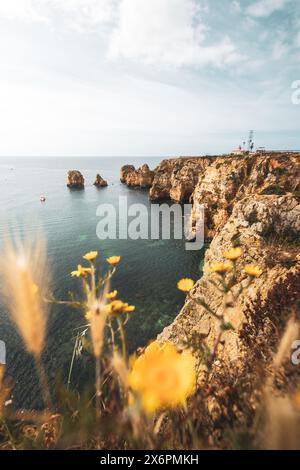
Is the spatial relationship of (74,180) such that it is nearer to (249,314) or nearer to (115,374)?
(249,314)

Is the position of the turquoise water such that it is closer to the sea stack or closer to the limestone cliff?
the limestone cliff

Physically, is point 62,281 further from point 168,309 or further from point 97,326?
point 97,326

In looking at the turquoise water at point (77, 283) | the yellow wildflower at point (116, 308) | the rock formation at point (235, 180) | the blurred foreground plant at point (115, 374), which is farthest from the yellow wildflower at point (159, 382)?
the rock formation at point (235, 180)

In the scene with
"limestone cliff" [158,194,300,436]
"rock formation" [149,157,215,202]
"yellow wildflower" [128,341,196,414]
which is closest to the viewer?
"yellow wildflower" [128,341,196,414]

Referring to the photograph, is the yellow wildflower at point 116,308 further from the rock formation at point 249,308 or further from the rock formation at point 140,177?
the rock formation at point 140,177

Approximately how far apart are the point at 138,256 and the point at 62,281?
37.3 feet

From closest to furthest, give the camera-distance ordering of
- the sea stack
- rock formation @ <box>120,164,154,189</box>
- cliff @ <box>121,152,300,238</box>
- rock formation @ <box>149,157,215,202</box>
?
cliff @ <box>121,152,300,238</box> < rock formation @ <box>149,157,215,202</box> < rock formation @ <box>120,164,154,189</box> < the sea stack

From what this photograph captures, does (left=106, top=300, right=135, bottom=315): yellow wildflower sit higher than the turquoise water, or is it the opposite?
(left=106, top=300, right=135, bottom=315): yellow wildflower

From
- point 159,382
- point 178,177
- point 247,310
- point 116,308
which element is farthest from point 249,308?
point 178,177

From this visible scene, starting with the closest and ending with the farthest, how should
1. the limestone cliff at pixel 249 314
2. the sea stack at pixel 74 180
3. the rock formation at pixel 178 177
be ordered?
the limestone cliff at pixel 249 314
the rock formation at pixel 178 177
the sea stack at pixel 74 180

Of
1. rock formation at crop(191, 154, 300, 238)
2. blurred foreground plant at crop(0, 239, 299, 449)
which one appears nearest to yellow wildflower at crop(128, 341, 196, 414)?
blurred foreground plant at crop(0, 239, 299, 449)

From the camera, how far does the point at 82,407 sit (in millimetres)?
1427

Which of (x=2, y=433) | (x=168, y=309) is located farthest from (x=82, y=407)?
(x=168, y=309)
